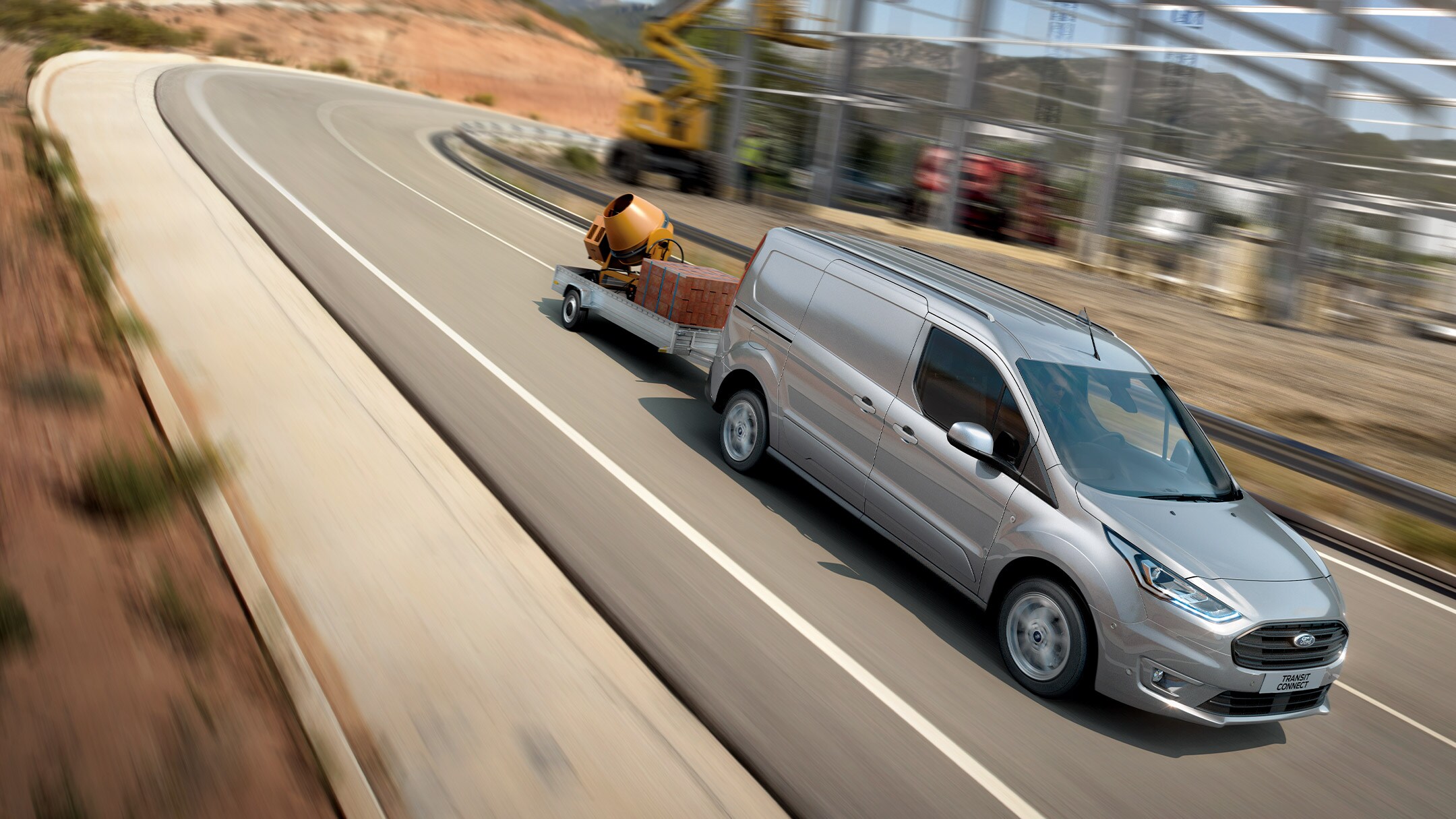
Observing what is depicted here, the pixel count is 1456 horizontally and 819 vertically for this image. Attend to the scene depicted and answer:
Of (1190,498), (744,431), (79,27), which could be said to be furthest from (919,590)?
(79,27)

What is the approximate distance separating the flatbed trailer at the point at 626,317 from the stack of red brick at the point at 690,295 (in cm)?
10

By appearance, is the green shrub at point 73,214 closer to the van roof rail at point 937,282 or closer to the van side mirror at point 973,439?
the van roof rail at point 937,282

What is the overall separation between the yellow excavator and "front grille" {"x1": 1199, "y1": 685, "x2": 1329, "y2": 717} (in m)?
24.8

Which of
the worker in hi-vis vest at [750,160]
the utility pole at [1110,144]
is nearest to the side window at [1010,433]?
the utility pole at [1110,144]

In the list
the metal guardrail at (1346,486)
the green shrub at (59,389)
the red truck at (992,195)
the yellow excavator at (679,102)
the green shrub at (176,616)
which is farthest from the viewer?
the yellow excavator at (679,102)

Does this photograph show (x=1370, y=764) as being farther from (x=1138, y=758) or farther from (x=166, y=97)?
(x=166, y=97)

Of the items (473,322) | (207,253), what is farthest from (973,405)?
(207,253)

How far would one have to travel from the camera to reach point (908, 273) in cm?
761

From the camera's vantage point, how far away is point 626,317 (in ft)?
35.9

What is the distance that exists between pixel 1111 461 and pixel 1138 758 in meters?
1.78

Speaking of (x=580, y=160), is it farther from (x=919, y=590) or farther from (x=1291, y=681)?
(x=1291, y=681)

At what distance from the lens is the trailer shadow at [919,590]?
5660mm

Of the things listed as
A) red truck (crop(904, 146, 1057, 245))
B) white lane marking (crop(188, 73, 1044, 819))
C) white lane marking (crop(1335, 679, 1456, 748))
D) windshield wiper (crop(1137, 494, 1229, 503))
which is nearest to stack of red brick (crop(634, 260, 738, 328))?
white lane marking (crop(188, 73, 1044, 819))

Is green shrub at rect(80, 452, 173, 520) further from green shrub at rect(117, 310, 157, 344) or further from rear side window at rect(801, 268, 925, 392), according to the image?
rear side window at rect(801, 268, 925, 392)
